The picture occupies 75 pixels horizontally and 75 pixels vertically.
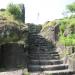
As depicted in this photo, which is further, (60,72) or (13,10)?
(13,10)

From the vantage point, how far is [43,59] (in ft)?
43.3

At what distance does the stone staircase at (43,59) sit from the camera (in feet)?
38.2

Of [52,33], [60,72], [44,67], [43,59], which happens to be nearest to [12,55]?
[44,67]

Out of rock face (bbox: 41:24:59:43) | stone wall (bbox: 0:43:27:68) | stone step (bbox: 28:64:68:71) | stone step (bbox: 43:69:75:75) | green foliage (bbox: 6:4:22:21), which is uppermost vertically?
green foliage (bbox: 6:4:22:21)

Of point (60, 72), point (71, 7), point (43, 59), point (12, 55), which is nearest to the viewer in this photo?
point (60, 72)

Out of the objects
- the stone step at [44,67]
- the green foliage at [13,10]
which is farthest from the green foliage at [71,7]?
the stone step at [44,67]

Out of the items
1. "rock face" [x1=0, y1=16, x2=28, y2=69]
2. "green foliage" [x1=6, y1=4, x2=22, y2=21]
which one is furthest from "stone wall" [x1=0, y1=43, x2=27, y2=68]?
"green foliage" [x1=6, y1=4, x2=22, y2=21]

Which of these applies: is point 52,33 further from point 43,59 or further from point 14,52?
point 14,52

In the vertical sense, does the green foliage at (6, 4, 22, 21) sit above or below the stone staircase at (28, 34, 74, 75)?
above

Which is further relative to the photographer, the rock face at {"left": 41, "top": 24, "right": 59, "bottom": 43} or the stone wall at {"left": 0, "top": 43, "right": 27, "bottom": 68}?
the rock face at {"left": 41, "top": 24, "right": 59, "bottom": 43}

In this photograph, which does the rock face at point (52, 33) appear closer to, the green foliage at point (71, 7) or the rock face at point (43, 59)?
the rock face at point (43, 59)

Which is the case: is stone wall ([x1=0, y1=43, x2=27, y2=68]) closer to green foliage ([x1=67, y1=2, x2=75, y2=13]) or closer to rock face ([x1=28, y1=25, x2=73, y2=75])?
rock face ([x1=28, y1=25, x2=73, y2=75])

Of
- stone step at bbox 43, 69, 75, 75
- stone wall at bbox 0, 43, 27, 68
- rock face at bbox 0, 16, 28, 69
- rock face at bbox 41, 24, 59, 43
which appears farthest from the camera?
rock face at bbox 41, 24, 59, 43

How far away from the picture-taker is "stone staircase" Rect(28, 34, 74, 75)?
11.6 m
